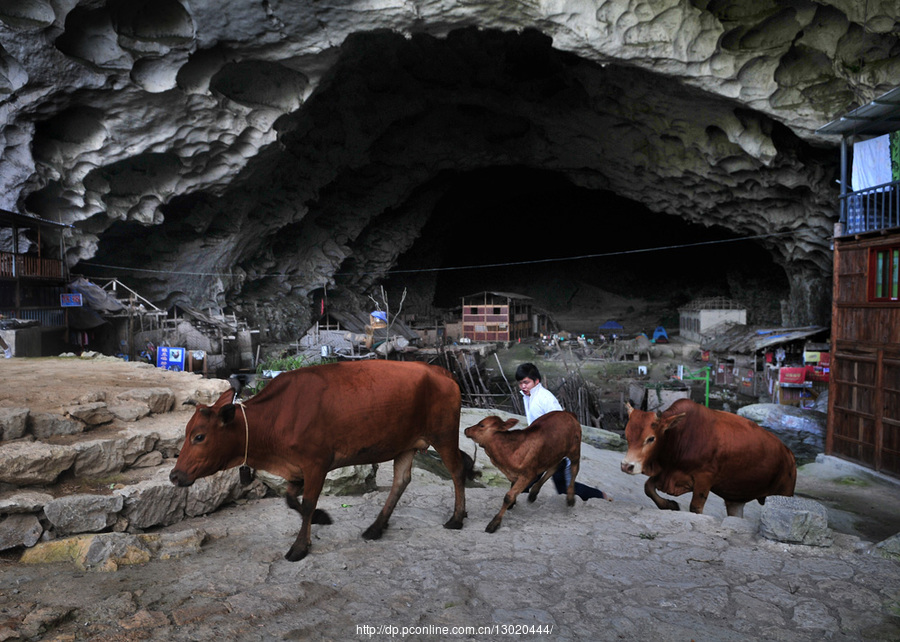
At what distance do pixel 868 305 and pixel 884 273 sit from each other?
2.17 ft

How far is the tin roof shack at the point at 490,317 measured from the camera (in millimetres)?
33500

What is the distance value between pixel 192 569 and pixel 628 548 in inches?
136

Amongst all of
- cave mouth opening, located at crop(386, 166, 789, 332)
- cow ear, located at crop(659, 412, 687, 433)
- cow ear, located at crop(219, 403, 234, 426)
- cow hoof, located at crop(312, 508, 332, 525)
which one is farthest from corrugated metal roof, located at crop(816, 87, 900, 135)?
cave mouth opening, located at crop(386, 166, 789, 332)

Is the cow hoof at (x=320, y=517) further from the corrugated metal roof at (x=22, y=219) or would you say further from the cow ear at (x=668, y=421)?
the corrugated metal roof at (x=22, y=219)

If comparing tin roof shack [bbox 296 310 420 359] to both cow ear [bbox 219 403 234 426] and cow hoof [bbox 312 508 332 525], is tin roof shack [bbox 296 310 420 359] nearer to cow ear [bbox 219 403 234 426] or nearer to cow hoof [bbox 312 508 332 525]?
cow hoof [bbox 312 508 332 525]

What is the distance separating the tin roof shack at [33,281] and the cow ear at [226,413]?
42.4 feet

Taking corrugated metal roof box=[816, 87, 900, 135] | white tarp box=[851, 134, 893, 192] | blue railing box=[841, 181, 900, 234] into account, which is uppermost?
corrugated metal roof box=[816, 87, 900, 135]

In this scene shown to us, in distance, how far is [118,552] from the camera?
3.91 m

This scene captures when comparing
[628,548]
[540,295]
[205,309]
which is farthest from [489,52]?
[540,295]

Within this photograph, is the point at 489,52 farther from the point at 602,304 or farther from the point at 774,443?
the point at 602,304

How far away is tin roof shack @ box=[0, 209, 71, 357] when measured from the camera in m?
15.5

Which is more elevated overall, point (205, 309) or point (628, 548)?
point (205, 309)

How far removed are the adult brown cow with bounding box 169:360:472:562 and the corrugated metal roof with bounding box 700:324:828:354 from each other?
18699 mm

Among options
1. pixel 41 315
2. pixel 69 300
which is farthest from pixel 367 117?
pixel 41 315
